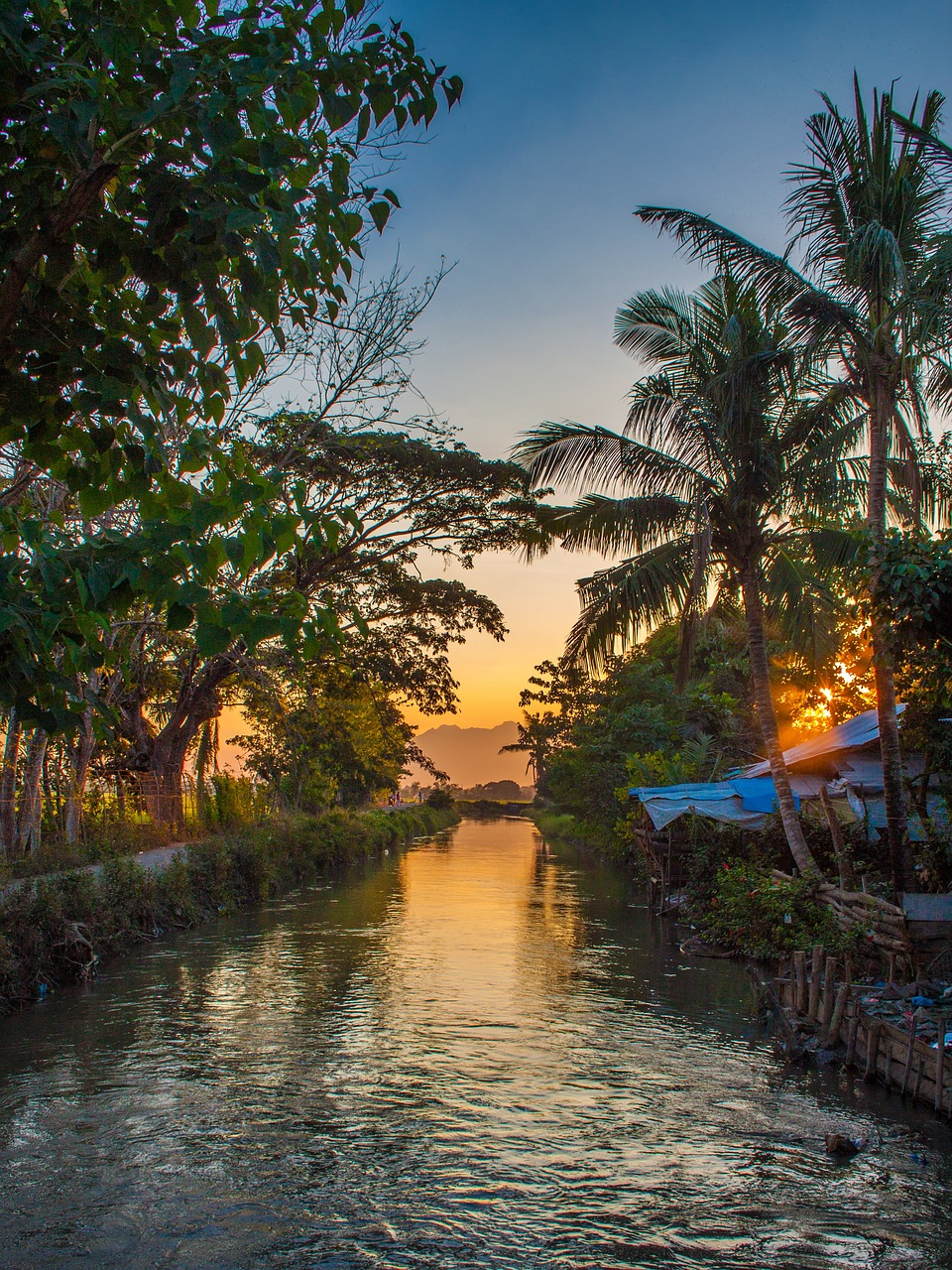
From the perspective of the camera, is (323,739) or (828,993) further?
(323,739)

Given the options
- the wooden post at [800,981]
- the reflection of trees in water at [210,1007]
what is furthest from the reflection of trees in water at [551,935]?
the wooden post at [800,981]

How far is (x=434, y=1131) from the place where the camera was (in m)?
8.66

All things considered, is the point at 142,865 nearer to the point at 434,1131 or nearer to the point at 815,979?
the point at 434,1131

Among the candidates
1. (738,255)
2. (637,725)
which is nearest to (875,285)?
(738,255)

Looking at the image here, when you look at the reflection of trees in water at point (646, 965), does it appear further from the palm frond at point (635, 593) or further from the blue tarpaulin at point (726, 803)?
the palm frond at point (635, 593)

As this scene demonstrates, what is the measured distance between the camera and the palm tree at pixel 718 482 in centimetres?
1490

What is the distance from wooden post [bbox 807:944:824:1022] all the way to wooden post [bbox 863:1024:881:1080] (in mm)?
1676

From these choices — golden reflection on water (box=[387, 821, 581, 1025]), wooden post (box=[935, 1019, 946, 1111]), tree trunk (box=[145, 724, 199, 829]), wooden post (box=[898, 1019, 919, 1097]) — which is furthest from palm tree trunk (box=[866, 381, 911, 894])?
tree trunk (box=[145, 724, 199, 829])

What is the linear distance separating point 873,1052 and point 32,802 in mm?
13190

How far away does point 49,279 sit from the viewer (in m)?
3.42

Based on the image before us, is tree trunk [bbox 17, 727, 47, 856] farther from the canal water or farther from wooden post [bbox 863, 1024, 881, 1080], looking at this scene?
wooden post [bbox 863, 1024, 881, 1080]

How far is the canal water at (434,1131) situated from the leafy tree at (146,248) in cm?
522

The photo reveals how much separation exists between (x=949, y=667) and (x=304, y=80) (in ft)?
25.5

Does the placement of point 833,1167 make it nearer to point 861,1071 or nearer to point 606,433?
point 861,1071
